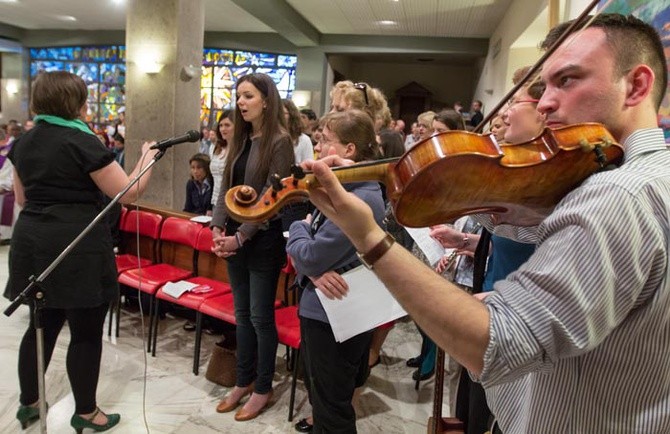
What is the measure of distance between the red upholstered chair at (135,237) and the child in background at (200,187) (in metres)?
0.58

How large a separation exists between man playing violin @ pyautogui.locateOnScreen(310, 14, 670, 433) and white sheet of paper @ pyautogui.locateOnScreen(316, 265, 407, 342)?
0.99m

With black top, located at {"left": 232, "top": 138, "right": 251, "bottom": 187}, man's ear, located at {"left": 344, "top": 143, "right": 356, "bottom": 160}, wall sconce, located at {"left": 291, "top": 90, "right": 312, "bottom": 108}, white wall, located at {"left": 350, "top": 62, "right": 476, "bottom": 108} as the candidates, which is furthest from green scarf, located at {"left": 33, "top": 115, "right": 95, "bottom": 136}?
white wall, located at {"left": 350, "top": 62, "right": 476, "bottom": 108}

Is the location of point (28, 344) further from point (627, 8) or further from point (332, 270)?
point (627, 8)

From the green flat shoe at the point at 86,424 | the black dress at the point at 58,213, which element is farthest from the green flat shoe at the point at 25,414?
the black dress at the point at 58,213

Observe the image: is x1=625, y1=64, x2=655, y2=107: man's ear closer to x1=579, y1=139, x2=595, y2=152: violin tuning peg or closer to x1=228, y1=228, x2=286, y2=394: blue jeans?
x1=579, y1=139, x2=595, y2=152: violin tuning peg

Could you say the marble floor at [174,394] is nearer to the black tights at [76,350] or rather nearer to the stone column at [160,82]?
the black tights at [76,350]

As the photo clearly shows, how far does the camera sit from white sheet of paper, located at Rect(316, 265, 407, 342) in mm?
1796

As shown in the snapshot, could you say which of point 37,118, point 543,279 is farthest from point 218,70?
point 543,279

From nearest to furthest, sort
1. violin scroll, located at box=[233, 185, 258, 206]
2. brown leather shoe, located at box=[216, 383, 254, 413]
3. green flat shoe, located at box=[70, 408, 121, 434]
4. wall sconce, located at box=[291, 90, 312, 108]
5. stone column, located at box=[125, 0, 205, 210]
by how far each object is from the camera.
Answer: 1. violin scroll, located at box=[233, 185, 258, 206]
2. green flat shoe, located at box=[70, 408, 121, 434]
3. brown leather shoe, located at box=[216, 383, 254, 413]
4. stone column, located at box=[125, 0, 205, 210]
5. wall sconce, located at box=[291, 90, 312, 108]

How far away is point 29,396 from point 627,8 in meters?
3.18

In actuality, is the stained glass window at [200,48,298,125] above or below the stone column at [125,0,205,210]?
above

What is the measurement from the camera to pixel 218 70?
12.0 metres

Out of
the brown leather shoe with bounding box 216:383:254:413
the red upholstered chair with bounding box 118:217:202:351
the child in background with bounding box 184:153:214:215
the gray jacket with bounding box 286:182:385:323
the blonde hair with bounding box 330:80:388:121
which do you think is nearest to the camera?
the gray jacket with bounding box 286:182:385:323

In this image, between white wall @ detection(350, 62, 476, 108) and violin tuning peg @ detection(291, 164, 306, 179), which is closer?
violin tuning peg @ detection(291, 164, 306, 179)
